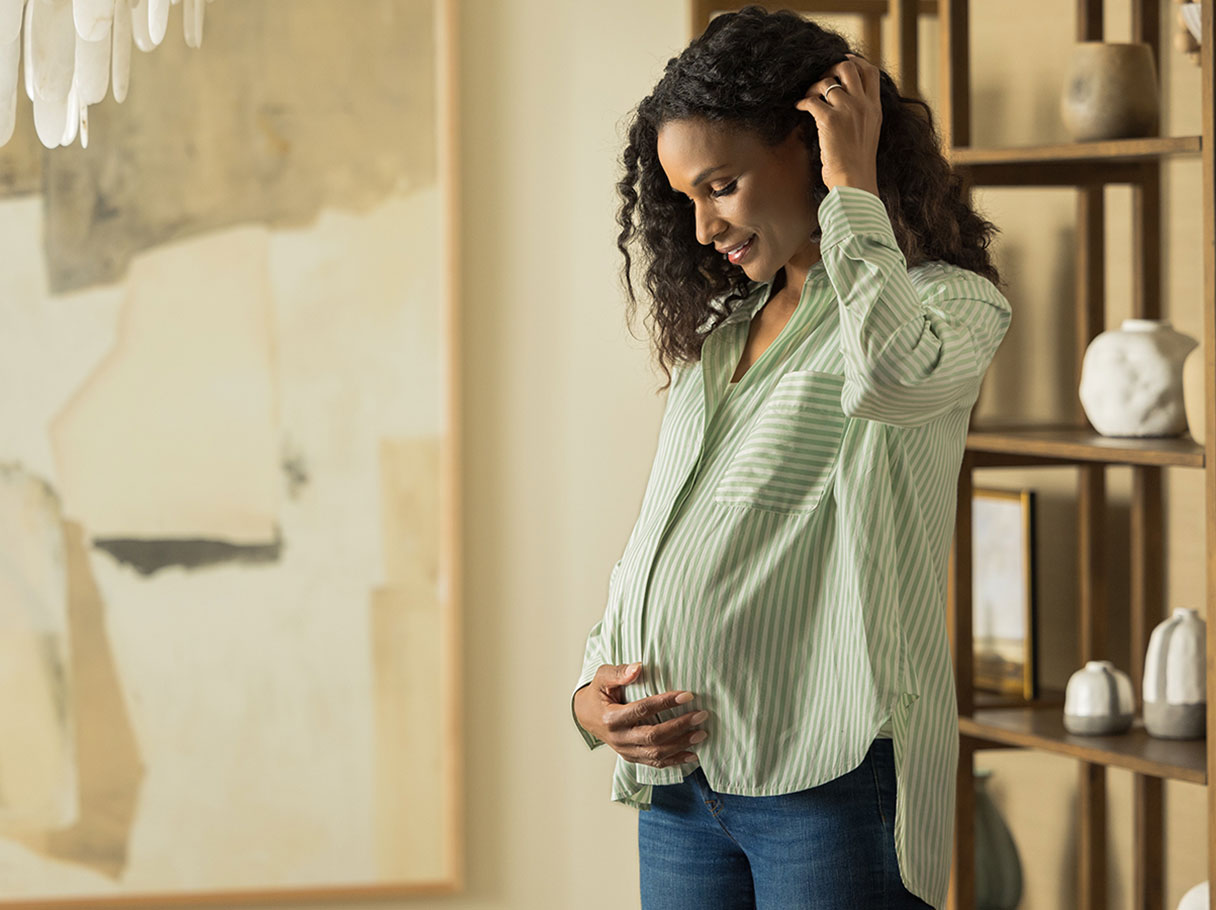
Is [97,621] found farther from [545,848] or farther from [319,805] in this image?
[545,848]

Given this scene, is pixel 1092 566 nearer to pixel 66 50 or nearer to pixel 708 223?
pixel 708 223

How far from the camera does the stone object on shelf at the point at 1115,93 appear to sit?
1.84 m

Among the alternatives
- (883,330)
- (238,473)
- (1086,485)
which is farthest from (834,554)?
(238,473)

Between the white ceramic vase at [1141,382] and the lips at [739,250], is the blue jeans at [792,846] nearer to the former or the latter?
the lips at [739,250]

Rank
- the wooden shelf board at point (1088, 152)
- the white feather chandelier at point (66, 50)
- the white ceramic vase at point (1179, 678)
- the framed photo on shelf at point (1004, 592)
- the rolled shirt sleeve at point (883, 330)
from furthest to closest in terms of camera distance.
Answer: the framed photo on shelf at point (1004, 592)
the white ceramic vase at point (1179, 678)
the wooden shelf board at point (1088, 152)
the rolled shirt sleeve at point (883, 330)
the white feather chandelier at point (66, 50)

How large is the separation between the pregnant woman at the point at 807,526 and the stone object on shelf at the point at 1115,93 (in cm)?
63

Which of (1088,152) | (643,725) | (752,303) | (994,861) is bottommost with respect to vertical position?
(994,861)

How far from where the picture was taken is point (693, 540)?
1259 millimetres

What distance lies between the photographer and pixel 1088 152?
177cm

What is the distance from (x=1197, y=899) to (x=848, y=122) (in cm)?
116

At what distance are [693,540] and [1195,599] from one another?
114 centimetres

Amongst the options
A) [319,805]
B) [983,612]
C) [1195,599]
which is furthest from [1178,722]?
[319,805]

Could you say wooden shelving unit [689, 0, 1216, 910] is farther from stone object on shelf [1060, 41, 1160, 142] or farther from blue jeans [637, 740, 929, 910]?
blue jeans [637, 740, 929, 910]

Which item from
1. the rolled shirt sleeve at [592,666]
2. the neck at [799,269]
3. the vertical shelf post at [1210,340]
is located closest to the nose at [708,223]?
the neck at [799,269]
